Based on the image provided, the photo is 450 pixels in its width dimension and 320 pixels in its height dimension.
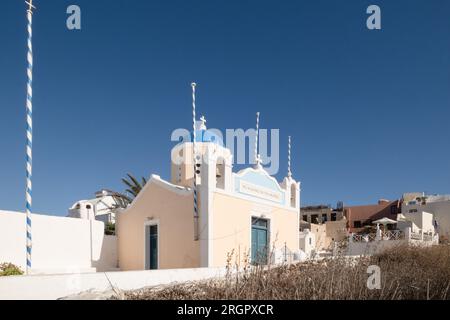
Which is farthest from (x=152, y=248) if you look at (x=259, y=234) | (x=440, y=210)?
(x=440, y=210)

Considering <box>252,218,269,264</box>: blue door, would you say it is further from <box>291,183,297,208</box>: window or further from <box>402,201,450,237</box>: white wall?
<box>402,201,450,237</box>: white wall

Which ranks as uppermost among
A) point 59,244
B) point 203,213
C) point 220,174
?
point 220,174

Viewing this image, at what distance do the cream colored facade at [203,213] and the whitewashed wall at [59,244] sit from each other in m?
0.92

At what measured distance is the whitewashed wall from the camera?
42.5ft

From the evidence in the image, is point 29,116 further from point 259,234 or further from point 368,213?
point 368,213

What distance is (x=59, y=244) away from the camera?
47.8 ft

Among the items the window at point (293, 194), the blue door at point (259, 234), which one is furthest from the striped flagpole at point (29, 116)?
the window at point (293, 194)

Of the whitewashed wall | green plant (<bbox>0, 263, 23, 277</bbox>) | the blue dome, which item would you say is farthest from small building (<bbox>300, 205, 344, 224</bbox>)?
green plant (<bbox>0, 263, 23, 277</bbox>)

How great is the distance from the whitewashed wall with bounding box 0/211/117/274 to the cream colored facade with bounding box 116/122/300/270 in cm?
92

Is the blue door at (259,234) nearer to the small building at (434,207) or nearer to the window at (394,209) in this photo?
the small building at (434,207)

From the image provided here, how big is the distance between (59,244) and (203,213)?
5.23 meters
